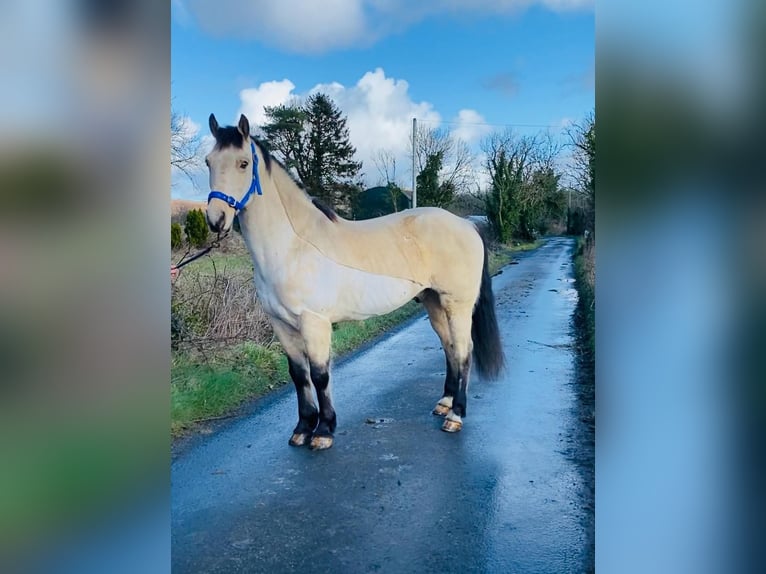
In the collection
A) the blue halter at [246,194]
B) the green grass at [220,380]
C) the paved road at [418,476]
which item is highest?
the blue halter at [246,194]

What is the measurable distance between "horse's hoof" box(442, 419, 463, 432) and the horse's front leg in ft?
2.52

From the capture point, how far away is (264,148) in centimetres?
320

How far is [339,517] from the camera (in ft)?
9.14

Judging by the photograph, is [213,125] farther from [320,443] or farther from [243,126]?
[320,443]

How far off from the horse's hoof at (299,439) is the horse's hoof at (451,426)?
94cm

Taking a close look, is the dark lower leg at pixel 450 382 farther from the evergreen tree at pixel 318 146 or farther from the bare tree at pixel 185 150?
the bare tree at pixel 185 150

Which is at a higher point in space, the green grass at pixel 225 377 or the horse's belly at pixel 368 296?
the horse's belly at pixel 368 296

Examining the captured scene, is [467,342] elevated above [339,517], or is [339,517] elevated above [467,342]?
[467,342]

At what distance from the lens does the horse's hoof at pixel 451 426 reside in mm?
3564

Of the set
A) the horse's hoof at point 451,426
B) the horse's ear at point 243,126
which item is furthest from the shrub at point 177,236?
the horse's hoof at point 451,426

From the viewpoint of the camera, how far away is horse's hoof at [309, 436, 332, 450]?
3.39 meters
